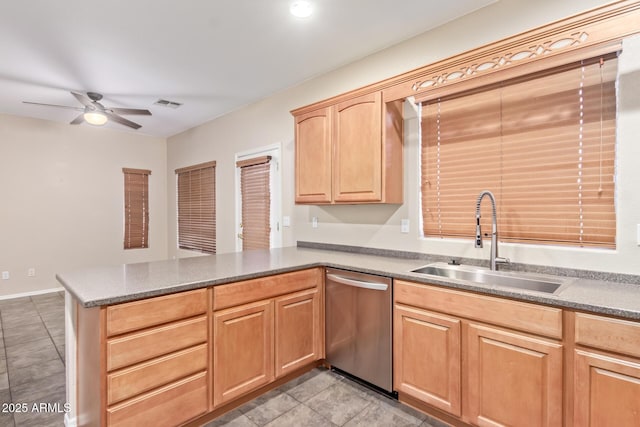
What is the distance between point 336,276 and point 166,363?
122cm

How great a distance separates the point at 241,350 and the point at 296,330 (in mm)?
461

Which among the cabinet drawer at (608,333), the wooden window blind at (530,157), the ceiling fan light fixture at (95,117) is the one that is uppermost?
the ceiling fan light fixture at (95,117)

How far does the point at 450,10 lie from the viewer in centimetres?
232

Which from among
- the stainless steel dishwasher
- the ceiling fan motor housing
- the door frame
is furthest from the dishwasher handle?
the ceiling fan motor housing

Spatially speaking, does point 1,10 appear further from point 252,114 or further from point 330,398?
point 330,398

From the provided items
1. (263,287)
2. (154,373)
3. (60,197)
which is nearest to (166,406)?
(154,373)

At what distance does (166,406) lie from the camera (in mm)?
1711

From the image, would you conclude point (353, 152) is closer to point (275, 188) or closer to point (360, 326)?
point (360, 326)

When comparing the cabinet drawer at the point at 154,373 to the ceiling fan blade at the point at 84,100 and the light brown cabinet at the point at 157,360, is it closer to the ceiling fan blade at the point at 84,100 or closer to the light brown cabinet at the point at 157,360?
the light brown cabinet at the point at 157,360

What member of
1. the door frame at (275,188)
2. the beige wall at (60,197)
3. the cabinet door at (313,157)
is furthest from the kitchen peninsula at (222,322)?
the beige wall at (60,197)

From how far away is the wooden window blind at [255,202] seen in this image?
13.4ft

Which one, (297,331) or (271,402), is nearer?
(271,402)

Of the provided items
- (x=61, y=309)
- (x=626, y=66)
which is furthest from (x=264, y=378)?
(x=61, y=309)

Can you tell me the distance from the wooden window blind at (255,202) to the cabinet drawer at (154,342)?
88.8 inches
